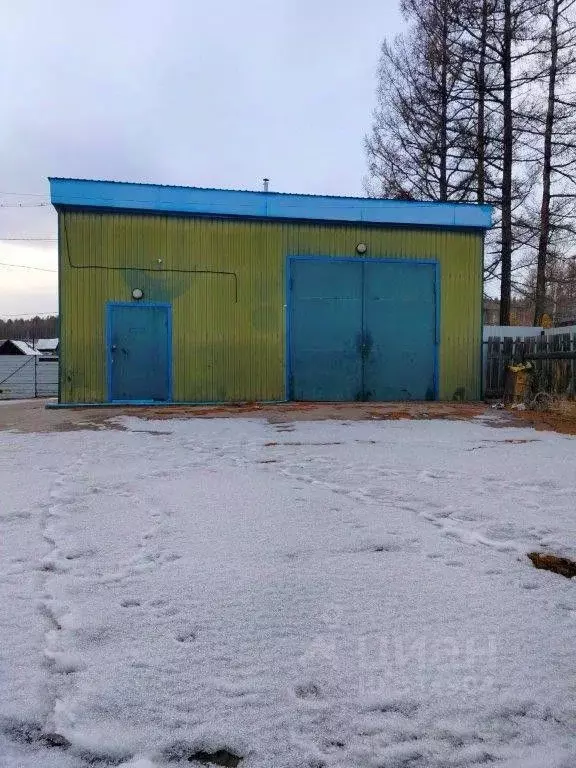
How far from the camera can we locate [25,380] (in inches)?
727

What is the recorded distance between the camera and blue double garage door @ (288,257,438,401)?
11.1m

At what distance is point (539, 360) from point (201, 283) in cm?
646

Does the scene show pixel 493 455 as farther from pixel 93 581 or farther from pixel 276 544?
pixel 93 581

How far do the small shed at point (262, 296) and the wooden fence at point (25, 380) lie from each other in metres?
7.98

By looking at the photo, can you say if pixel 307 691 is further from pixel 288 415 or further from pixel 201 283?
pixel 201 283

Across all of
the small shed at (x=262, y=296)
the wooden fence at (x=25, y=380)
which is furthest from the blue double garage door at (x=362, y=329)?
the wooden fence at (x=25, y=380)

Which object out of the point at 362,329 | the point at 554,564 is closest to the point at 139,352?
the point at 362,329

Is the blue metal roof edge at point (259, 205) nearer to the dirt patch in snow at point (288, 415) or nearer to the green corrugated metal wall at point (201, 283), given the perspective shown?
the green corrugated metal wall at point (201, 283)

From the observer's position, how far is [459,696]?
65.4 inches

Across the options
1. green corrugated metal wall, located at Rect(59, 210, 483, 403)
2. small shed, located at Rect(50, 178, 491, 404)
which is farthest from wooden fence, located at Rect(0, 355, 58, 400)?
small shed, located at Rect(50, 178, 491, 404)

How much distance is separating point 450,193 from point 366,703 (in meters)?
18.7

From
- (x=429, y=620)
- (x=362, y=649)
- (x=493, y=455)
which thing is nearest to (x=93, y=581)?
(x=362, y=649)

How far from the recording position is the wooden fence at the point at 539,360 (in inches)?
401

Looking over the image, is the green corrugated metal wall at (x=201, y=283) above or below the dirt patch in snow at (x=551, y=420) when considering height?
above
